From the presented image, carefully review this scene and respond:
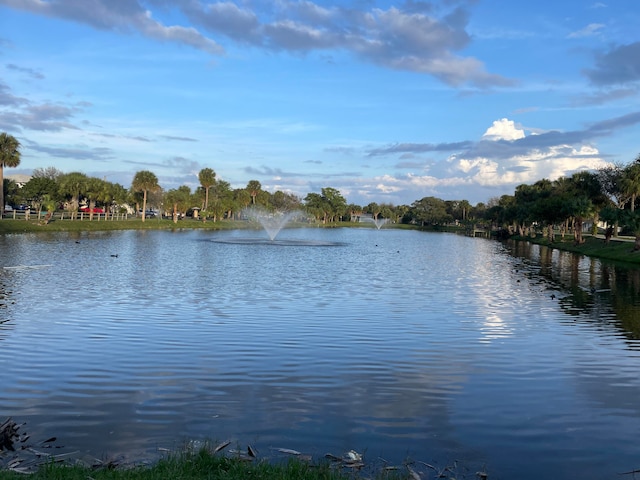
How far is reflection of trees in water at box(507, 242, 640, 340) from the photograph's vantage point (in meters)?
27.2

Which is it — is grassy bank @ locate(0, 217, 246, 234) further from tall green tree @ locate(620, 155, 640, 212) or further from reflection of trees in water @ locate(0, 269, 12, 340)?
tall green tree @ locate(620, 155, 640, 212)

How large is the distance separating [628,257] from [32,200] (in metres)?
138

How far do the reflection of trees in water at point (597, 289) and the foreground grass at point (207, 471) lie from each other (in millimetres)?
17629

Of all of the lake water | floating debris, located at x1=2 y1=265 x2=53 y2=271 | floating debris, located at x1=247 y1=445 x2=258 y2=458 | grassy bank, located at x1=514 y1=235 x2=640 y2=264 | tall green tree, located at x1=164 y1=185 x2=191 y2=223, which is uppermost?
tall green tree, located at x1=164 y1=185 x2=191 y2=223

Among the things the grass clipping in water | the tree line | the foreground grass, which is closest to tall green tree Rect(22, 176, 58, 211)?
the tree line

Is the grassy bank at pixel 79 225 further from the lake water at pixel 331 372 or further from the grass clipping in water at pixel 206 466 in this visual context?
the grass clipping in water at pixel 206 466

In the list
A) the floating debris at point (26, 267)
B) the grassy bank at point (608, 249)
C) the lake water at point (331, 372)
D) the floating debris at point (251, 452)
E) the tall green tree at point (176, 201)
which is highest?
the tall green tree at point (176, 201)

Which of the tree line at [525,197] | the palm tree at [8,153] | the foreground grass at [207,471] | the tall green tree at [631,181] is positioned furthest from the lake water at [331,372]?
the palm tree at [8,153]

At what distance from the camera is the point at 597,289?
39188 mm

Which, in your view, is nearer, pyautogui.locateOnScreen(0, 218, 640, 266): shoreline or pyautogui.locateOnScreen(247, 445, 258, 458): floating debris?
pyautogui.locateOnScreen(247, 445, 258, 458): floating debris

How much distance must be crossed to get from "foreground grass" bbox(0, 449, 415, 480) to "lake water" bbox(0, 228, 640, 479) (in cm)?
96

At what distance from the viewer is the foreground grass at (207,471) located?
790cm

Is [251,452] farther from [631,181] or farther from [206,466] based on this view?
[631,181]

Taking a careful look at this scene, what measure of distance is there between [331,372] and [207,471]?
24.6 ft
